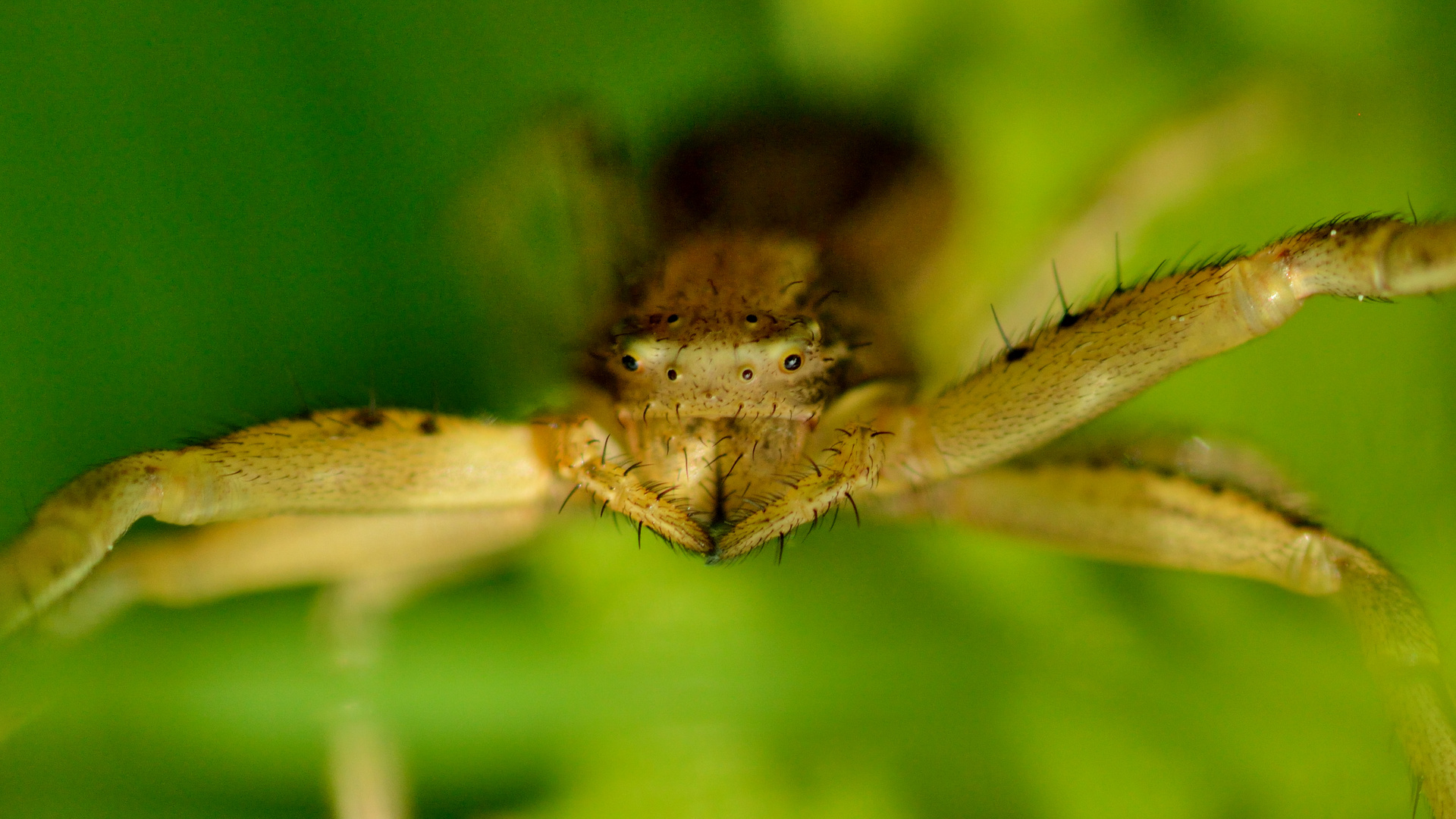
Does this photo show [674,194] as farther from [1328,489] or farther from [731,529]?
[1328,489]

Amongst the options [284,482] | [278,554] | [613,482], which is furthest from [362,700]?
[613,482]

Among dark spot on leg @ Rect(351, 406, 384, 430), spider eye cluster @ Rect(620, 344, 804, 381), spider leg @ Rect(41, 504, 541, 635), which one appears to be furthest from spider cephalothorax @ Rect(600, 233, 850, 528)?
spider leg @ Rect(41, 504, 541, 635)

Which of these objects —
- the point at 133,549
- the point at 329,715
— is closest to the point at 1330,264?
the point at 329,715

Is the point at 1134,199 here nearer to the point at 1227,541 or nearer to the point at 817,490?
the point at 1227,541

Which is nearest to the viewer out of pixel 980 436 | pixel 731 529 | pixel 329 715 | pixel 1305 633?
pixel 731 529

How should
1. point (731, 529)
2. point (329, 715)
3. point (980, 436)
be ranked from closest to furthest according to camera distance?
1. point (731, 529)
2. point (980, 436)
3. point (329, 715)

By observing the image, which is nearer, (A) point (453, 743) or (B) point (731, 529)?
(B) point (731, 529)
